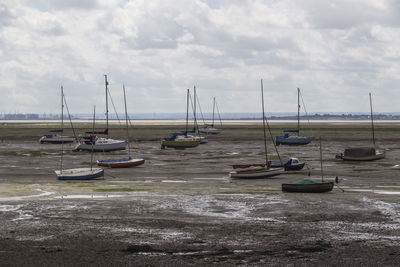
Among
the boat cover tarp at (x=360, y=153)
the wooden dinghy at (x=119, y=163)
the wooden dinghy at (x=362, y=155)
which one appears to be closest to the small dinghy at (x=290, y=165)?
the wooden dinghy at (x=362, y=155)

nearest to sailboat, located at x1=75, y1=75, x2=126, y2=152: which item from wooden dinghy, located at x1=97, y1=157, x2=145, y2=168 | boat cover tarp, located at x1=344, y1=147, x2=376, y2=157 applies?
wooden dinghy, located at x1=97, y1=157, x2=145, y2=168

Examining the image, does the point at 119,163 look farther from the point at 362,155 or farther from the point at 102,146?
the point at 362,155

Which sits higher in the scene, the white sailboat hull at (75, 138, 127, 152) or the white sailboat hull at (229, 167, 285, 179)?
the white sailboat hull at (75, 138, 127, 152)

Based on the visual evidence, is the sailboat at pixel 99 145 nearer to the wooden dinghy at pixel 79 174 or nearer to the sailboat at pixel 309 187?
the wooden dinghy at pixel 79 174

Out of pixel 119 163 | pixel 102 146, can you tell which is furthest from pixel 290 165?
pixel 102 146

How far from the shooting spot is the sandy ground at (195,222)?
2030 centimetres

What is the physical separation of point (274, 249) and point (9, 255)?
10132 mm

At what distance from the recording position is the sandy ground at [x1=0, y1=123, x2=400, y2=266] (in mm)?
20297

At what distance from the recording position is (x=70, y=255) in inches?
805

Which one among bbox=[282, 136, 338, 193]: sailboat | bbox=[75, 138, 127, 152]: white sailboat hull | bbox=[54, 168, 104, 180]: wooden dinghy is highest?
bbox=[75, 138, 127, 152]: white sailboat hull

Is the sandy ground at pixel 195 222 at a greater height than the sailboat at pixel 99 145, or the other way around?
the sailboat at pixel 99 145

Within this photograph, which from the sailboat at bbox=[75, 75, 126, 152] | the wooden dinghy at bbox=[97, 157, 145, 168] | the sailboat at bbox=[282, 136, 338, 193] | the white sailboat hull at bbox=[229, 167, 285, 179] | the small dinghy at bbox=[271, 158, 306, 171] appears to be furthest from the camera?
the sailboat at bbox=[75, 75, 126, 152]

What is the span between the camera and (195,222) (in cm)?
2595

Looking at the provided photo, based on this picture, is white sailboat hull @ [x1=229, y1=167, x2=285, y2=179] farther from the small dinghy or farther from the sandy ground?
the small dinghy
